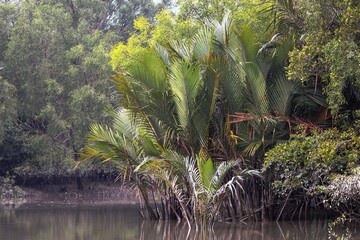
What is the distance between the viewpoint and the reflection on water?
1125 cm

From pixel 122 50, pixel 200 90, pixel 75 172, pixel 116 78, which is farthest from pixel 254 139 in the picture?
pixel 75 172

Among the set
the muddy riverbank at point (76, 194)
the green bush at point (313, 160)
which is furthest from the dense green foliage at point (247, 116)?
the muddy riverbank at point (76, 194)

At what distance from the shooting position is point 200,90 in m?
13.1

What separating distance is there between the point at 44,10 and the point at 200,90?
48.5ft

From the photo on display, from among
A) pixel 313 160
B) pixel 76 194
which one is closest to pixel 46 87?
pixel 76 194

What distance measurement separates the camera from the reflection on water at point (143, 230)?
11.2 meters

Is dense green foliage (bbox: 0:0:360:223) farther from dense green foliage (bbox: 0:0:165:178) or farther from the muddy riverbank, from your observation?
the muddy riverbank

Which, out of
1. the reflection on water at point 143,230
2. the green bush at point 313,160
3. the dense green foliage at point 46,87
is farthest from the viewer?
the dense green foliage at point 46,87

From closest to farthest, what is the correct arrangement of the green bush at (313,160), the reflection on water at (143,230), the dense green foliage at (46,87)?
the green bush at (313,160) → the reflection on water at (143,230) → the dense green foliage at (46,87)

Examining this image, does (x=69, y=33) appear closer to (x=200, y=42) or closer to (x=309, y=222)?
(x=200, y=42)

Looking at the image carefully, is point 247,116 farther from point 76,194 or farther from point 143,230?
point 76,194

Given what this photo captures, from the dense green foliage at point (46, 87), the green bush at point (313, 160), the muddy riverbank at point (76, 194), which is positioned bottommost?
the muddy riverbank at point (76, 194)

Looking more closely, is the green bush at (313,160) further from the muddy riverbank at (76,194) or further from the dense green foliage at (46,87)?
the dense green foliage at (46,87)

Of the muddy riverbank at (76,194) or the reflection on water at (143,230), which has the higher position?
the muddy riverbank at (76,194)
